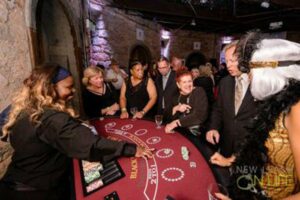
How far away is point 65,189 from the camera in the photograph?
1.68 m

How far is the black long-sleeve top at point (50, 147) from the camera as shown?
1.39 m

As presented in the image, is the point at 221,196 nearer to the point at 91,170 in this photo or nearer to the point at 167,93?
the point at 91,170

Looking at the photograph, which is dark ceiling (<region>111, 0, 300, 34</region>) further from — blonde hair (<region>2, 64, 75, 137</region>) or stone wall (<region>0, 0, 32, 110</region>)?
blonde hair (<region>2, 64, 75, 137</region>)

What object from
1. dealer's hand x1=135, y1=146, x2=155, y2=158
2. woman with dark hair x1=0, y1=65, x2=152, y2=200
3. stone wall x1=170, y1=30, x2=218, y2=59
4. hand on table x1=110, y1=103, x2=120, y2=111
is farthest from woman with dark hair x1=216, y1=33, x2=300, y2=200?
stone wall x1=170, y1=30, x2=218, y2=59

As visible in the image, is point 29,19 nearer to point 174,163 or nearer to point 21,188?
point 21,188

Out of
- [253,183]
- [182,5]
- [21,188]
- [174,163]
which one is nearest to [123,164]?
[174,163]

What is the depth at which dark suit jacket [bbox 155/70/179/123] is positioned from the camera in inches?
112

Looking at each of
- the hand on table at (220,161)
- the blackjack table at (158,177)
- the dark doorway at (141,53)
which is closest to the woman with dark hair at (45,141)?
the blackjack table at (158,177)

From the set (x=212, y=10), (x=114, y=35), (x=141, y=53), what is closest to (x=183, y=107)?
(x=114, y=35)

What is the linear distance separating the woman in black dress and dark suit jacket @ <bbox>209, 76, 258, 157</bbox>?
1.46 meters

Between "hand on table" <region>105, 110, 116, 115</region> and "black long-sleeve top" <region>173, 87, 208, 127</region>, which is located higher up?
"black long-sleeve top" <region>173, 87, 208, 127</region>

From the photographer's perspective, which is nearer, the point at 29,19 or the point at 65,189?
the point at 65,189

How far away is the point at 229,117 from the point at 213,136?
10.4 inches

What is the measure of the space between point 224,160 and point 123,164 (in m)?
0.74
